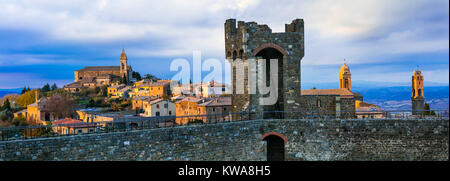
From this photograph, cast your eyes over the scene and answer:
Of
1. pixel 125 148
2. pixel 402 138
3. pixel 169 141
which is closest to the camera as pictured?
pixel 125 148

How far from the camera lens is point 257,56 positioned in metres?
17.1

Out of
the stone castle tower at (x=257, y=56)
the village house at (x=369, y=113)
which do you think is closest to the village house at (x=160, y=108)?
the village house at (x=369, y=113)

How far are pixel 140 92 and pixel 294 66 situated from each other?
3164 inches

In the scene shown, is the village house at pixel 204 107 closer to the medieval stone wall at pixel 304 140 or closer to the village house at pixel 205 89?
the village house at pixel 205 89

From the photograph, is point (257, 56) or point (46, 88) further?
point (46, 88)

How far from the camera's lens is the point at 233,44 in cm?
1738

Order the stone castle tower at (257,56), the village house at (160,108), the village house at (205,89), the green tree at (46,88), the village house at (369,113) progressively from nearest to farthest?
the village house at (369,113) → the stone castle tower at (257,56) → the village house at (160,108) → the village house at (205,89) → the green tree at (46,88)

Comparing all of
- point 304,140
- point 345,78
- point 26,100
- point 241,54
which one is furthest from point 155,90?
point 304,140

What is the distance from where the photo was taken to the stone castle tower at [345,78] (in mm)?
94312

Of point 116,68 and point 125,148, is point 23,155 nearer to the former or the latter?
point 125,148

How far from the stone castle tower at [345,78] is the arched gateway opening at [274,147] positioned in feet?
271

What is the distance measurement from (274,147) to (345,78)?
83527 mm

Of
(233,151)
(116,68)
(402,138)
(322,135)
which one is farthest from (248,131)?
(116,68)

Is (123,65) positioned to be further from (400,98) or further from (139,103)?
(400,98)
